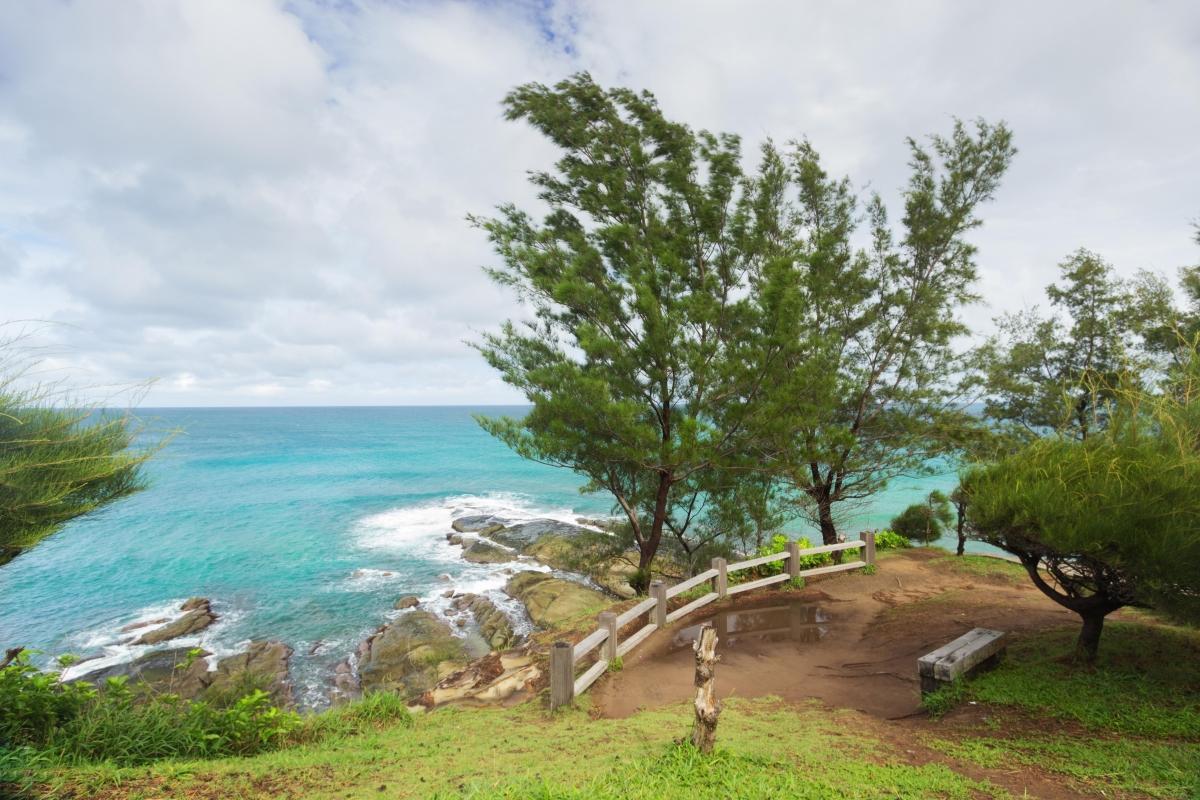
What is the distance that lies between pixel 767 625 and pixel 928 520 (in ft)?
37.2

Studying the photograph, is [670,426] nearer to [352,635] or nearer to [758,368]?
[758,368]

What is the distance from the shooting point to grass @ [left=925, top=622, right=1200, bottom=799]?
13.9ft

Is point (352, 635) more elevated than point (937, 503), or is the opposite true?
point (937, 503)

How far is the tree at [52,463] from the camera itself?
15.6ft

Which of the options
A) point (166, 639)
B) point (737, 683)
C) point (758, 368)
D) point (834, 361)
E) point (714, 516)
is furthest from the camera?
point (166, 639)

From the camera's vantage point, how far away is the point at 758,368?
392 inches

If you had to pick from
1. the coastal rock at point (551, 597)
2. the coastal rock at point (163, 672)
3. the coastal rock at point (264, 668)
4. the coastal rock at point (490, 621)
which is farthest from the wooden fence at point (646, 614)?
the coastal rock at point (163, 672)

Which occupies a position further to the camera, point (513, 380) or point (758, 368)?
point (513, 380)

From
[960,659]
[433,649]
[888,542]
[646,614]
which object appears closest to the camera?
[960,659]

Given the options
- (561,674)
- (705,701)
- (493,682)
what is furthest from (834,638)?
(493,682)

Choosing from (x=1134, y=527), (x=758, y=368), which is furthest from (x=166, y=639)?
(x=1134, y=527)

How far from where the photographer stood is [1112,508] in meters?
5.23

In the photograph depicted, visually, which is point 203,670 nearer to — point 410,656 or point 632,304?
point 410,656

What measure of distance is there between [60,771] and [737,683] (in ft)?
22.3
